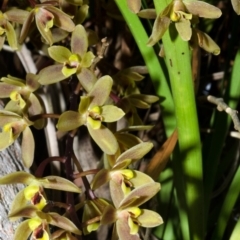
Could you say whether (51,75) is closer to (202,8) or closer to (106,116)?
(106,116)

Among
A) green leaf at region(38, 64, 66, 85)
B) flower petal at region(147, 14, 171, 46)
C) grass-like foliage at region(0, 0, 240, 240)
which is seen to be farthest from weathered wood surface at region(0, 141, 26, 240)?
flower petal at region(147, 14, 171, 46)

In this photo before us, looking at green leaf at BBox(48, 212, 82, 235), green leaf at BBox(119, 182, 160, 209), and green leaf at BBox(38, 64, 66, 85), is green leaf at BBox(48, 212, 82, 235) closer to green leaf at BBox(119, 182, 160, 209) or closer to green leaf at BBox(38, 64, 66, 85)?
green leaf at BBox(119, 182, 160, 209)

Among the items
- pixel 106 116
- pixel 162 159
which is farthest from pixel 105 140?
pixel 162 159

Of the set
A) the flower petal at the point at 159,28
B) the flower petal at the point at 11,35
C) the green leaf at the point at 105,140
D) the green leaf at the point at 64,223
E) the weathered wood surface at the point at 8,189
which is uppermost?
the flower petal at the point at 159,28

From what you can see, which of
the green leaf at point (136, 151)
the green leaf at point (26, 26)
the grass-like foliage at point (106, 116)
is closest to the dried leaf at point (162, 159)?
the grass-like foliage at point (106, 116)

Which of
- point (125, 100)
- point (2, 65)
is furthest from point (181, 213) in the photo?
point (2, 65)

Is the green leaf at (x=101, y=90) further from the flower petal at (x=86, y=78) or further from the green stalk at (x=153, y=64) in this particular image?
the green stalk at (x=153, y=64)
